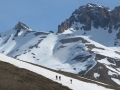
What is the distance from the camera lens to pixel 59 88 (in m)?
59.8

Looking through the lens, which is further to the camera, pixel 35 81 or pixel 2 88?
pixel 35 81

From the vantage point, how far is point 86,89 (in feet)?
243

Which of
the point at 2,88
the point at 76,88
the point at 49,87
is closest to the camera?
the point at 2,88

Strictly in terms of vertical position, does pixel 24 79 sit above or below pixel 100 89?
above

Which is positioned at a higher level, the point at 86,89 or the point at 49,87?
the point at 49,87

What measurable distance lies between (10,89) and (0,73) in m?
10.8

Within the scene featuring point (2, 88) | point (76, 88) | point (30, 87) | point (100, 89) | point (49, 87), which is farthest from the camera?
point (100, 89)

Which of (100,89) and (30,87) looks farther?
(100,89)

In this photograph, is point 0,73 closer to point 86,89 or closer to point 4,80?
point 4,80

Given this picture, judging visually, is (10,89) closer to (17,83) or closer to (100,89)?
(17,83)

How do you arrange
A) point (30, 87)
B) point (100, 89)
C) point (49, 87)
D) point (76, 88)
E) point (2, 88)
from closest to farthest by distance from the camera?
1. point (2, 88)
2. point (30, 87)
3. point (49, 87)
4. point (76, 88)
5. point (100, 89)

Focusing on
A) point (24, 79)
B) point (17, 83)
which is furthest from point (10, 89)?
point (24, 79)

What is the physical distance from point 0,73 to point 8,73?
7.75 ft

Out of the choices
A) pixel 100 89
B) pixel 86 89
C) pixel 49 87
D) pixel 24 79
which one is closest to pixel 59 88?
pixel 49 87
